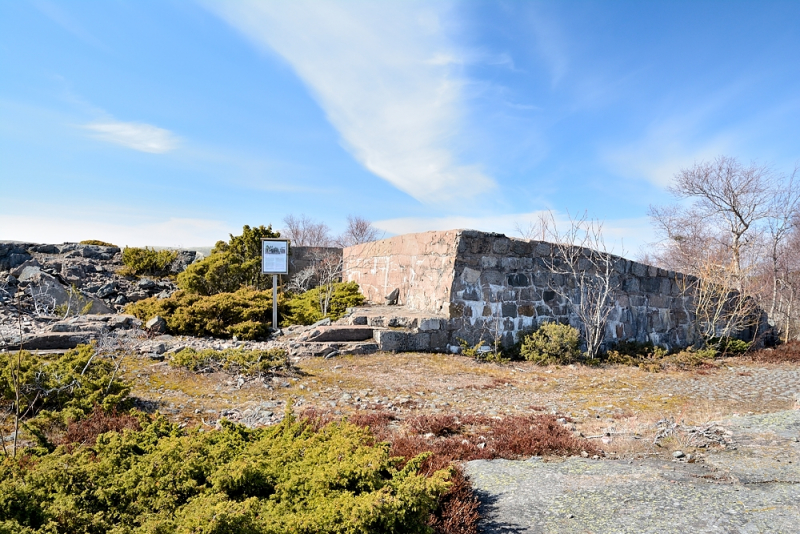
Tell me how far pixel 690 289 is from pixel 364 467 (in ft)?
38.1

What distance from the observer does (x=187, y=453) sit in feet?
8.22

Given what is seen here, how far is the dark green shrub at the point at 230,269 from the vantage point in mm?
13148

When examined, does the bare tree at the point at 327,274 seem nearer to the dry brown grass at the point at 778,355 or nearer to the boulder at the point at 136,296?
the boulder at the point at 136,296

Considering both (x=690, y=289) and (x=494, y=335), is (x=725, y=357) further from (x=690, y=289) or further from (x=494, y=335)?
(x=494, y=335)

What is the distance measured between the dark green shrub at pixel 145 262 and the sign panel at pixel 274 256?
9940 mm

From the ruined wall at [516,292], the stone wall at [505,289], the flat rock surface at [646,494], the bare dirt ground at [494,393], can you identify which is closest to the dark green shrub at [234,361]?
the bare dirt ground at [494,393]

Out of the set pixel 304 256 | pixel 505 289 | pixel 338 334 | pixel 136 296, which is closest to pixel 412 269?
pixel 505 289

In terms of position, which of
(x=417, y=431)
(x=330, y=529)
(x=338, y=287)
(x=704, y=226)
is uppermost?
(x=704, y=226)

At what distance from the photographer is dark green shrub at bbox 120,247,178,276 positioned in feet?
61.0

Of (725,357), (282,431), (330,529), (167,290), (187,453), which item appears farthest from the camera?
(167,290)

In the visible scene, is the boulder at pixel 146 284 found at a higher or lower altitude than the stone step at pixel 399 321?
higher

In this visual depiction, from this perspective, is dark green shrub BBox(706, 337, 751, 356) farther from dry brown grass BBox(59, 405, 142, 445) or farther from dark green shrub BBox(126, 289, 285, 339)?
dry brown grass BBox(59, 405, 142, 445)

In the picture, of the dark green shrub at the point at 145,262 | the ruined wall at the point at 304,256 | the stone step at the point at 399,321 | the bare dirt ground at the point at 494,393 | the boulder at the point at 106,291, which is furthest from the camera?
the dark green shrub at the point at 145,262

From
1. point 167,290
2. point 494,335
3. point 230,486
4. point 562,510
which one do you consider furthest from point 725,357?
point 167,290
